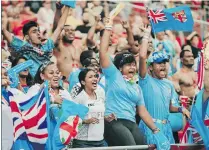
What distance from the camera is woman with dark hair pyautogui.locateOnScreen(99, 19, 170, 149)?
37.6ft

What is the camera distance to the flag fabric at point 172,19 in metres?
13.4

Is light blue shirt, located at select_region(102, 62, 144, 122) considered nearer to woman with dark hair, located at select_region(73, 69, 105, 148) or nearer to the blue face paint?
woman with dark hair, located at select_region(73, 69, 105, 148)

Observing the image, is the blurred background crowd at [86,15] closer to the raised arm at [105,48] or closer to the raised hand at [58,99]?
the raised arm at [105,48]

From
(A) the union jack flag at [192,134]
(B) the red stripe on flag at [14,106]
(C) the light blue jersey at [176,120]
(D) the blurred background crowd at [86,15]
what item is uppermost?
(D) the blurred background crowd at [86,15]

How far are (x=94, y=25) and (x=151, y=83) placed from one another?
3.36 meters

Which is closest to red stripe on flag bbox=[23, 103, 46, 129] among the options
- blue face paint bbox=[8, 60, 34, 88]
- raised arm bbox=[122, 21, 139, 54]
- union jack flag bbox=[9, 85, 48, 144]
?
union jack flag bbox=[9, 85, 48, 144]

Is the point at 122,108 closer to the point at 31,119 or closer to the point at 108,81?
the point at 108,81

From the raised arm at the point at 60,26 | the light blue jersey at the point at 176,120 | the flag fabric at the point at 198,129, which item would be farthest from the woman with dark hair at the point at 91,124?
the raised arm at the point at 60,26

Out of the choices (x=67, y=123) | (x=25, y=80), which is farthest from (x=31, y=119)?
(x=25, y=80)

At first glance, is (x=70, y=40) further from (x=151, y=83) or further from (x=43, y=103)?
(x=43, y=103)

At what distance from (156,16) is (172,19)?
417 millimetres

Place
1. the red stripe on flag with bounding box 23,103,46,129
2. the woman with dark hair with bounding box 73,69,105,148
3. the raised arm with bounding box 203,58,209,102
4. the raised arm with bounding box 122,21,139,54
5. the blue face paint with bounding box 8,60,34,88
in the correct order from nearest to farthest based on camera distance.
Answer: the red stripe on flag with bounding box 23,103,46,129, the blue face paint with bounding box 8,60,34,88, the woman with dark hair with bounding box 73,69,105,148, the raised arm with bounding box 203,58,209,102, the raised arm with bounding box 122,21,139,54

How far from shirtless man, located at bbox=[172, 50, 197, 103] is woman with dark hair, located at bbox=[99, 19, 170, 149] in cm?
272

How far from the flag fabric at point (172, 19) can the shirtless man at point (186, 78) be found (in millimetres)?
1123
